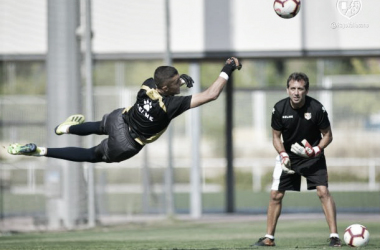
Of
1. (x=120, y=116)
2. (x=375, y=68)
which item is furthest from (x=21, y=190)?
(x=375, y=68)

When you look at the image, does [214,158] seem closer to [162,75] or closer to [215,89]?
[162,75]

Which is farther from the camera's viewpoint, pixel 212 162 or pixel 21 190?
pixel 212 162

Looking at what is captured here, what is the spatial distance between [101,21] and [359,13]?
5.99 m

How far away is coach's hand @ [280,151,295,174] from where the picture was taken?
10641mm

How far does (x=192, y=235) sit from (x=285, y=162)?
13.1 ft

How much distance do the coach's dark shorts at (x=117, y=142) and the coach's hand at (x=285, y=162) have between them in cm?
187

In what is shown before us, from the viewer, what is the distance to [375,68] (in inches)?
1156

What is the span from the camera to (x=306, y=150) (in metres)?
10.6

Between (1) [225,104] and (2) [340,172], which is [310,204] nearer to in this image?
(2) [340,172]

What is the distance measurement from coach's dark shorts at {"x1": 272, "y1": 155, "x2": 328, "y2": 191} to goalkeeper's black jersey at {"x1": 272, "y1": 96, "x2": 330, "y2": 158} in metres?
0.17

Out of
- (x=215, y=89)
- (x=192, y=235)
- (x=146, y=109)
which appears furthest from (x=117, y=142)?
(x=192, y=235)

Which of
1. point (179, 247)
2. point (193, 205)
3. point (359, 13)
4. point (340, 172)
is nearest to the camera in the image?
point (179, 247)

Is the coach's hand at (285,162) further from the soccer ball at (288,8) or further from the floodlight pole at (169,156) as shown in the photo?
the floodlight pole at (169,156)

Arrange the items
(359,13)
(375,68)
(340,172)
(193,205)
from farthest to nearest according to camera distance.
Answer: (375,68)
(340,172)
(193,205)
(359,13)
